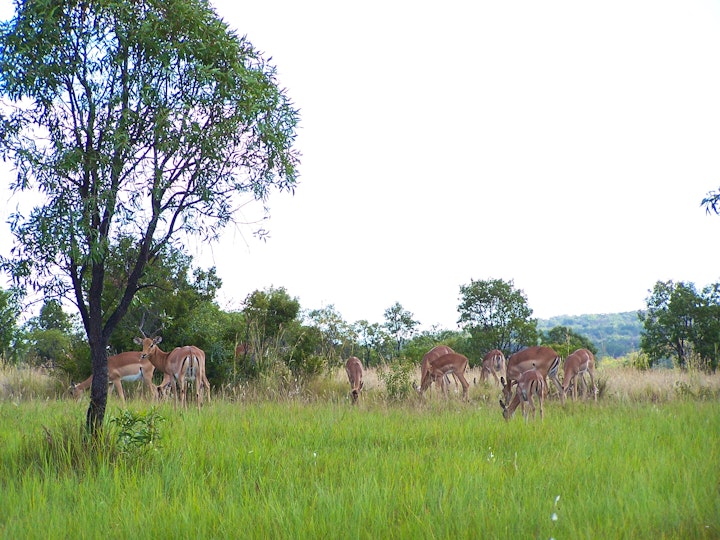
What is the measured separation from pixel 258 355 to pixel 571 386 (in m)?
9.64

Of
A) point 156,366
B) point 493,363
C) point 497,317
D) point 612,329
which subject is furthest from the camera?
point 612,329

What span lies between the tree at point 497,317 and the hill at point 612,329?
4795 centimetres

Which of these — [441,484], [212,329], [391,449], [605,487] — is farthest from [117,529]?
[212,329]

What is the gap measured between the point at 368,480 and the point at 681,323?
34665 mm

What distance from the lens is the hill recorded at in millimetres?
84500

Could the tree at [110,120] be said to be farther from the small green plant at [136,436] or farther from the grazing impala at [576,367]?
the grazing impala at [576,367]

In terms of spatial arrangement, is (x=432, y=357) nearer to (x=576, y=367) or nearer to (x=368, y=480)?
(x=576, y=367)

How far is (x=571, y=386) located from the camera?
18875mm

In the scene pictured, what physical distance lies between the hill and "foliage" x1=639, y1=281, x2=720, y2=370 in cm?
4142

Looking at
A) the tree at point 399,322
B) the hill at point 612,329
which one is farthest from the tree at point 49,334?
the hill at point 612,329

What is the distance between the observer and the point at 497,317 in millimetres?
33000

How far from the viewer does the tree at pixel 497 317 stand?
32469 millimetres

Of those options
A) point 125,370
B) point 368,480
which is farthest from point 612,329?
point 368,480

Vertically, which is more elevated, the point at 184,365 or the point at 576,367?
the point at 184,365
